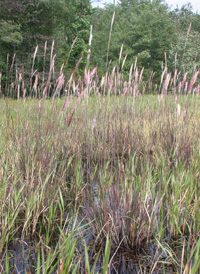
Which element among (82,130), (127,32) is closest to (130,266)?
(82,130)

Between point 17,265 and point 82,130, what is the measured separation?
5.70 feet

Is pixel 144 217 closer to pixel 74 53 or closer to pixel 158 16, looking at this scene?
pixel 74 53

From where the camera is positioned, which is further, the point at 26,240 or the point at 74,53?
the point at 74,53

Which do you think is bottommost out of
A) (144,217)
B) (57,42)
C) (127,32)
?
(144,217)

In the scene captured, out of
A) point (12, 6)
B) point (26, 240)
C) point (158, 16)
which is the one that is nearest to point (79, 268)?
point (26, 240)

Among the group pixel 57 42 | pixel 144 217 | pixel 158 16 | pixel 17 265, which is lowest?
pixel 17 265

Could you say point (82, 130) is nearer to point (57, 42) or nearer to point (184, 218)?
point (184, 218)

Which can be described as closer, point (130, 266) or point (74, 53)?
point (130, 266)

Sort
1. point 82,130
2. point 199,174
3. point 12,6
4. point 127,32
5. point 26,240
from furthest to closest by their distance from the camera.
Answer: point 127,32
point 12,6
point 82,130
point 199,174
point 26,240

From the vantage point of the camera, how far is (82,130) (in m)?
2.88

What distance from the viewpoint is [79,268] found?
1255mm

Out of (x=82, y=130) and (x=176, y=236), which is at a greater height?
(x=82, y=130)

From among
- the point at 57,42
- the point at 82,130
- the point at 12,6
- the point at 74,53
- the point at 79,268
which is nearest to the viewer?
the point at 79,268

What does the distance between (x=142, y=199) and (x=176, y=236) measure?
307 mm
